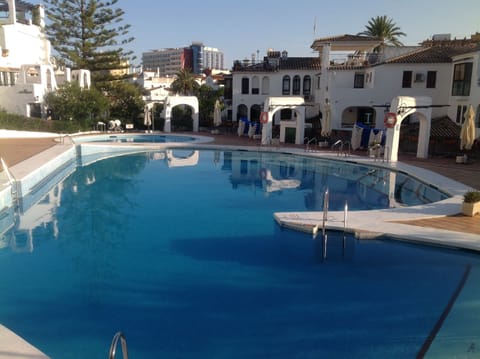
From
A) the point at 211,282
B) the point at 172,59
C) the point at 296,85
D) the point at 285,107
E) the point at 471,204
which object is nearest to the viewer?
the point at 211,282

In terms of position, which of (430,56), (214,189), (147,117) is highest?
(430,56)

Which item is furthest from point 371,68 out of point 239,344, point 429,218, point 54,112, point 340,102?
point 239,344

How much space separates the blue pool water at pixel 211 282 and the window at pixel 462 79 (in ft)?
39.7

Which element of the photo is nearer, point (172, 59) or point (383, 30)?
point (383, 30)

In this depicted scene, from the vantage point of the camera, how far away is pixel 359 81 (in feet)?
101

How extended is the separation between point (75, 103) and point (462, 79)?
26561 mm

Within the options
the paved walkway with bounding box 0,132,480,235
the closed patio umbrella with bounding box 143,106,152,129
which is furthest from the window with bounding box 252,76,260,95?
the closed patio umbrella with bounding box 143,106,152,129

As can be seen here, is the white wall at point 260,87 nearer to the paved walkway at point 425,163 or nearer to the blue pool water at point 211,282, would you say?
the paved walkway at point 425,163

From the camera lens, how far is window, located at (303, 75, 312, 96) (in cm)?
3500

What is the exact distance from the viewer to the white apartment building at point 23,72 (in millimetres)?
32844

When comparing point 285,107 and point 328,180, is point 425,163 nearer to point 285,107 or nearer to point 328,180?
point 328,180

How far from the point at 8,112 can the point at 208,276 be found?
30875 mm

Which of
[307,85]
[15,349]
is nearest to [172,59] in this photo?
[307,85]

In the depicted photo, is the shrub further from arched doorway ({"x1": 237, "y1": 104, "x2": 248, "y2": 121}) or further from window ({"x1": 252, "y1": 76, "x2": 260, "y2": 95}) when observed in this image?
arched doorway ({"x1": 237, "y1": 104, "x2": 248, "y2": 121})
